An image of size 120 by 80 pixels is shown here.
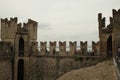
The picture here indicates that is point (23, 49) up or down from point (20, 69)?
up

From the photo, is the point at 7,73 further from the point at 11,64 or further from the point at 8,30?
the point at 8,30

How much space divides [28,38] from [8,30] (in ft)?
8.59

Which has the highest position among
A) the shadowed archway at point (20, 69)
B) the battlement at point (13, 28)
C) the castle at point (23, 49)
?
the battlement at point (13, 28)

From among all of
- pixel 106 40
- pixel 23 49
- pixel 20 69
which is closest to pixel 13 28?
pixel 23 49

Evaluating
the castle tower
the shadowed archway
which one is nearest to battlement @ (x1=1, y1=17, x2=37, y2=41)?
the shadowed archway

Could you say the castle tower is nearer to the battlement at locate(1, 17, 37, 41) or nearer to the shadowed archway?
the battlement at locate(1, 17, 37, 41)

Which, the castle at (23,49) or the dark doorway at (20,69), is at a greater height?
the castle at (23,49)

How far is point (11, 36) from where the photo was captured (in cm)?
3155

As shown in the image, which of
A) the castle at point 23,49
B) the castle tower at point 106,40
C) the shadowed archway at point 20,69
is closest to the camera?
the castle tower at point 106,40

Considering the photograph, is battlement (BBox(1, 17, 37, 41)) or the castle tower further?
battlement (BBox(1, 17, 37, 41))

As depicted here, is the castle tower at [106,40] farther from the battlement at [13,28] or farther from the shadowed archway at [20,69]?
the shadowed archway at [20,69]

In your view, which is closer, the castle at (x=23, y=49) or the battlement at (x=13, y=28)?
the castle at (x=23, y=49)

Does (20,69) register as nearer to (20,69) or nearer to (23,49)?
(20,69)

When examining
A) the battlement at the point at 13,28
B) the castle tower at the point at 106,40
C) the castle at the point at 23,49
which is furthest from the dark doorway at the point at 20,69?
the castle tower at the point at 106,40
